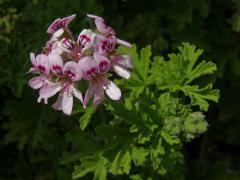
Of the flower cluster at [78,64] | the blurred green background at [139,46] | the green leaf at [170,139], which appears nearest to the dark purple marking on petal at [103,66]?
the flower cluster at [78,64]

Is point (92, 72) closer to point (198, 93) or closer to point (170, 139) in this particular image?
point (170, 139)

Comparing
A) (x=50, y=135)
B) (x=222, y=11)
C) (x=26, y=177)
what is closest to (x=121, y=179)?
(x=50, y=135)

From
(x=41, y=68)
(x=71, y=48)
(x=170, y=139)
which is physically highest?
(x=71, y=48)

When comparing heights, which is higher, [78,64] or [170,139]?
[78,64]

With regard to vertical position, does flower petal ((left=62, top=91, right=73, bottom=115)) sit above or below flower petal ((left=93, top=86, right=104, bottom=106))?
below

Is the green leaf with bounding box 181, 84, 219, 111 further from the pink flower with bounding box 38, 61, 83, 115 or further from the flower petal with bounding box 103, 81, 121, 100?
the pink flower with bounding box 38, 61, 83, 115

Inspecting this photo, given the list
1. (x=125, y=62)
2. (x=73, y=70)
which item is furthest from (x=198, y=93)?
(x=73, y=70)

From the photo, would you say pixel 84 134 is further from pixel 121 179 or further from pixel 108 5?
pixel 108 5

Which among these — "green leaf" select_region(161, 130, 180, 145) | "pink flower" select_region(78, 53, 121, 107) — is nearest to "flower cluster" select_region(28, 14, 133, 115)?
"pink flower" select_region(78, 53, 121, 107)
